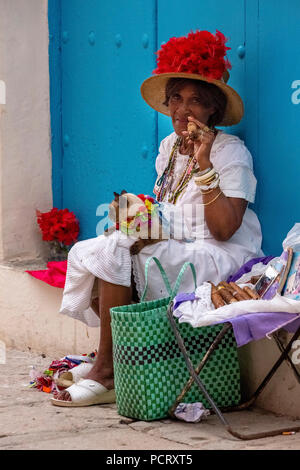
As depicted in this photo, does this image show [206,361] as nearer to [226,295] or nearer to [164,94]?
[226,295]

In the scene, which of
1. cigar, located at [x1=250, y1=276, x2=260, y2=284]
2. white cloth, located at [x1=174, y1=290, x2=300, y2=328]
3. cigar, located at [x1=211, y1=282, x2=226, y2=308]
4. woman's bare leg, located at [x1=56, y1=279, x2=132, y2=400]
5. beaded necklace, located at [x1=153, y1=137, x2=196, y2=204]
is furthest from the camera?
beaded necklace, located at [x1=153, y1=137, x2=196, y2=204]

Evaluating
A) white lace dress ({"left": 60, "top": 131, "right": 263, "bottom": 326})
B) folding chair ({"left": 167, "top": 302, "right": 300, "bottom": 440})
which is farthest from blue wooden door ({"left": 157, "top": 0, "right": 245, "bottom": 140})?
folding chair ({"left": 167, "top": 302, "right": 300, "bottom": 440})

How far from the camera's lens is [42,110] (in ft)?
20.0

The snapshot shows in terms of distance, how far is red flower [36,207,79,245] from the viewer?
583 centimetres

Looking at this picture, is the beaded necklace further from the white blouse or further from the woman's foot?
the woman's foot

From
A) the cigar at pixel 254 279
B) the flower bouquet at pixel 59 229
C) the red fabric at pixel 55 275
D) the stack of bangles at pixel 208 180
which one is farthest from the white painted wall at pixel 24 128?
the cigar at pixel 254 279

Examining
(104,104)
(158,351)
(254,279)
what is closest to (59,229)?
(104,104)

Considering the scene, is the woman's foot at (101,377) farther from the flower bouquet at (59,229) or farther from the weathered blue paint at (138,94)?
the flower bouquet at (59,229)

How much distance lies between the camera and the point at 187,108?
432cm

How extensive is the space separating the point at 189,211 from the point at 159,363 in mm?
976

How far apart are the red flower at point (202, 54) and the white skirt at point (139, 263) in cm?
86

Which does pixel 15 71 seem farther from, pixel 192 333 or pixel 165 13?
pixel 192 333

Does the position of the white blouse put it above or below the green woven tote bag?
above
